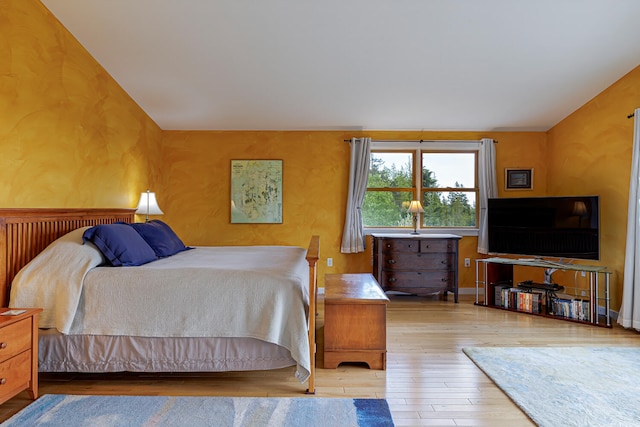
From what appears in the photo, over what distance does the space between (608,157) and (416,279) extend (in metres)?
2.47

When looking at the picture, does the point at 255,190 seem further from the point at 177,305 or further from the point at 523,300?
the point at 523,300

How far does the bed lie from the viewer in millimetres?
2205

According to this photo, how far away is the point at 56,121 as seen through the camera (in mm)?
2986

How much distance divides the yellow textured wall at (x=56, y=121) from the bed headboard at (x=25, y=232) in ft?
0.41

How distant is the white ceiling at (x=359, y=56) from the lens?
2.92 metres

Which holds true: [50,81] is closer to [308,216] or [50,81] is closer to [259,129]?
[259,129]

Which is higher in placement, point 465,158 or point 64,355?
point 465,158

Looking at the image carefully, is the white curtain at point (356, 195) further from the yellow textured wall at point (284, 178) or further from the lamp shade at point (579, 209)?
the lamp shade at point (579, 209)

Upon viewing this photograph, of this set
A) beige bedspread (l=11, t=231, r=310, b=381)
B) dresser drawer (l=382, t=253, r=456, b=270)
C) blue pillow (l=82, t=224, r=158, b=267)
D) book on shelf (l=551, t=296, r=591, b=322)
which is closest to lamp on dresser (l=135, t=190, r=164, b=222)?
blue pillow (l=82, t=224, r=158, b=267)

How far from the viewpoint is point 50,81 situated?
9.59 feet

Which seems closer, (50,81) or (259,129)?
(50,81)

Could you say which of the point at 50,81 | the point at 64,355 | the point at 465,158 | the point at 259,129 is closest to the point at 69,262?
the point at 64,355

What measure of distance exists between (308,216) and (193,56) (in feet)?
7.91

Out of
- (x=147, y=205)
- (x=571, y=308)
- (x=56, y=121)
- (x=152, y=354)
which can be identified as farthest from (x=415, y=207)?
(x=56, y=121)
